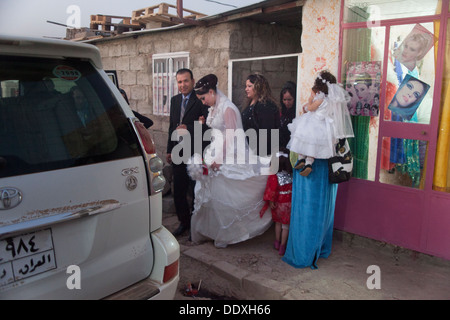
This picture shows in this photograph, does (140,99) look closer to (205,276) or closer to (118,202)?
(205,276)

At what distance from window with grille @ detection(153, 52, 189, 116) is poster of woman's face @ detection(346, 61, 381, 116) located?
3235mm

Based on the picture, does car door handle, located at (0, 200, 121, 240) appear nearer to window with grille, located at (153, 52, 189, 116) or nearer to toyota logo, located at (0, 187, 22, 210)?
toyota logo, located at (0, 187, 22, 210)

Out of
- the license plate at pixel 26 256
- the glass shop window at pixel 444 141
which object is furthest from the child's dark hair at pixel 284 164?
the license plate at pixel 26 256

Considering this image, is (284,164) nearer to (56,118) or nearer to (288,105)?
(288,105)

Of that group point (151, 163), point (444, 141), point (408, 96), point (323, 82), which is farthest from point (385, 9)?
point (151, 163)

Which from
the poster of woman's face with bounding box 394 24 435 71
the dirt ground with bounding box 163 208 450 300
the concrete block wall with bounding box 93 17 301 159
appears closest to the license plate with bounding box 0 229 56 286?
Result: the dirt ground with bounding box 163 208 450 300

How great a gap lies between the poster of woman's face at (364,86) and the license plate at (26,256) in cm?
340

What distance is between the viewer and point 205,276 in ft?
12.7

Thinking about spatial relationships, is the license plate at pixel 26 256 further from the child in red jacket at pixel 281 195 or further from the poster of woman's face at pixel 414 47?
the poster of woman's face at pixel 414 47

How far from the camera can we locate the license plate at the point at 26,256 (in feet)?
5.76

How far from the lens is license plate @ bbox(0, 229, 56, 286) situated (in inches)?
69.2
